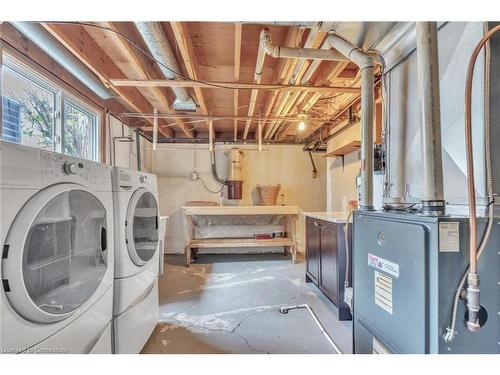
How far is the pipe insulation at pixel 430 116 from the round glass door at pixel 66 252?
1.60m

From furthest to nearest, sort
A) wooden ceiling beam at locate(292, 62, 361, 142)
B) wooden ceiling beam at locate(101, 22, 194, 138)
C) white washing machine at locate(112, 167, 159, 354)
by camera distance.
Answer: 1. wooden ceiling beam at locate(292, 62, 361, 142)
2. wooden ceiling beam at locate(101, 22, 194, 138)
3. white washing machine at locate(112, 167, 159, 354)

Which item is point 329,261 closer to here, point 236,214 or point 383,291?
point 383,291

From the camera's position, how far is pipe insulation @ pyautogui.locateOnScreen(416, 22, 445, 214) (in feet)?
3.21

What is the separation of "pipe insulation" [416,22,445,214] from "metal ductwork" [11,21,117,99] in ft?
7.68

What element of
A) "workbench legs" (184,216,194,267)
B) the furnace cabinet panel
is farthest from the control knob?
"workbench legs" (184,216,194,267)

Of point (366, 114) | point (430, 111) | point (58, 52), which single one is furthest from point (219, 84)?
point (430, 111)

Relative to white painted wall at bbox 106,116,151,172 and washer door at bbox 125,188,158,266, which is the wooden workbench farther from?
washer door at bbox 125,188,158,266

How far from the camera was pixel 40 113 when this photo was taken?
221 cm

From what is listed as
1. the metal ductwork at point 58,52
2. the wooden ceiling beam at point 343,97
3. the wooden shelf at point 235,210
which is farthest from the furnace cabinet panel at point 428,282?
the wooden shelf at point 235,210

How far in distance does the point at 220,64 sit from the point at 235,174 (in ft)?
7.52

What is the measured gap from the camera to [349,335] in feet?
6.63

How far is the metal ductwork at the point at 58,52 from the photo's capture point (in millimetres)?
1644
